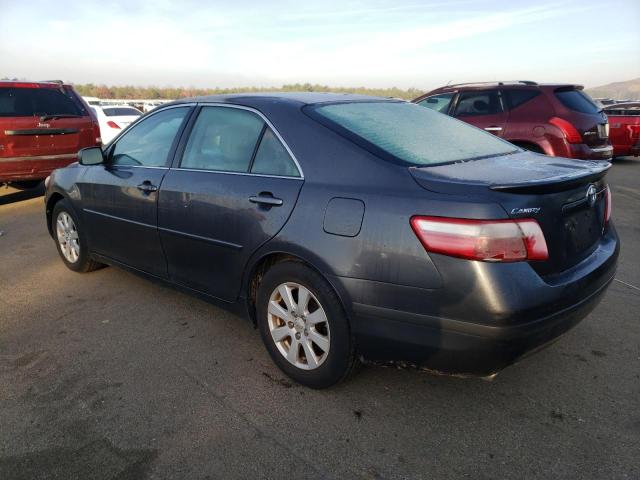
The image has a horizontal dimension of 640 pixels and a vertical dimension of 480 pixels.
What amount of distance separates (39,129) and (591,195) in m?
7.40

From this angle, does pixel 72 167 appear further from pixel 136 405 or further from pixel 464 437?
pixel 464 437

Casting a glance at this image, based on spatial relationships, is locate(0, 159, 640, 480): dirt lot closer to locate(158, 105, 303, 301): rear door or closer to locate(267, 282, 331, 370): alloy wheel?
locate(267, 282, 331, 370): alloy wheel

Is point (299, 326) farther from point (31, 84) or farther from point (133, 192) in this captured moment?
point (31, 84)

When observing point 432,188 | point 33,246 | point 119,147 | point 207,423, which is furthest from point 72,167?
point 432,188

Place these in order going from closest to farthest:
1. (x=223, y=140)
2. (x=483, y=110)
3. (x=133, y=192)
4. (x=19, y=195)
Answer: (x=223, y=140) → (x=133, y=192) → (x=483, y=110) → (x=19, y=195)

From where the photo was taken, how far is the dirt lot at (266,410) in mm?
2299

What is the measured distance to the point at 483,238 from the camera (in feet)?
7.23

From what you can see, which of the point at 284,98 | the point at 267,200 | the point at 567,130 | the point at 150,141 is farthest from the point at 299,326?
the point at 567,130

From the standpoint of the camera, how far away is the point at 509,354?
2.29 m

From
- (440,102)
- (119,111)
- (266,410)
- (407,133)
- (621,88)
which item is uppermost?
(407,133)

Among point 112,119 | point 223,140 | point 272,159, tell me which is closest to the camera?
point 272,159

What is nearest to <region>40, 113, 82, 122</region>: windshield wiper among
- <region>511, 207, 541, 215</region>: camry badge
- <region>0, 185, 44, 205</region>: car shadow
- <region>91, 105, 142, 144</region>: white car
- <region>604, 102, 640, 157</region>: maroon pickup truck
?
<region>0, 185, 44, 205</region>: car shadow

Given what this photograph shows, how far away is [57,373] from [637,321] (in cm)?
387

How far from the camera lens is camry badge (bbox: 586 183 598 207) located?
2674 mm
